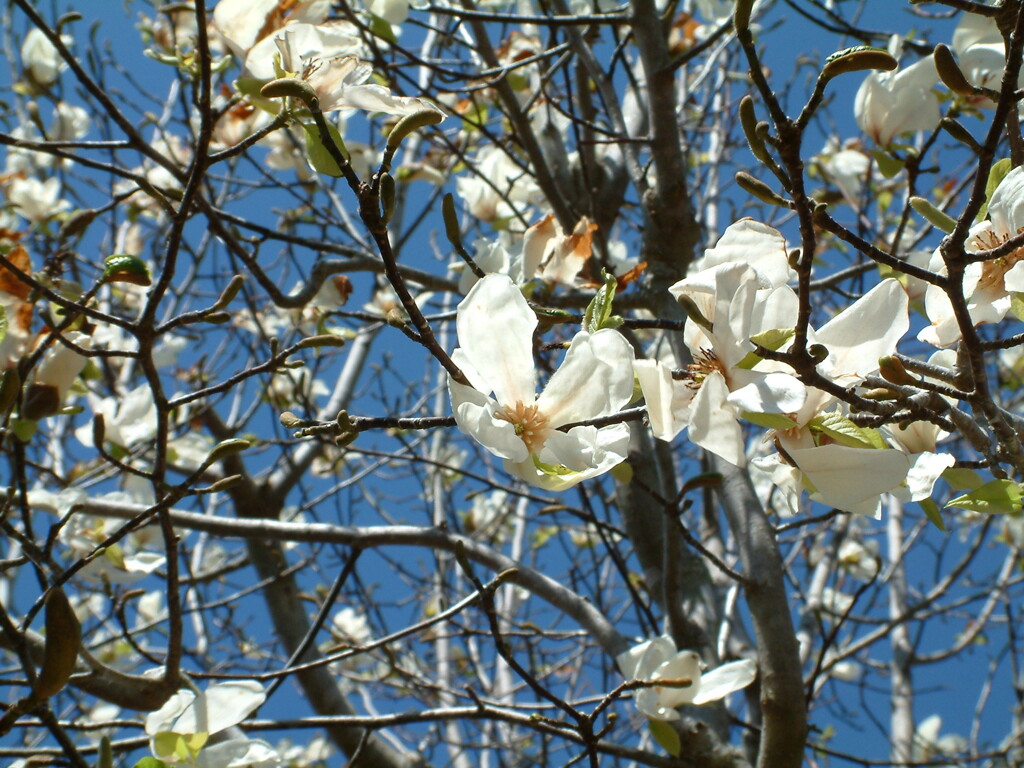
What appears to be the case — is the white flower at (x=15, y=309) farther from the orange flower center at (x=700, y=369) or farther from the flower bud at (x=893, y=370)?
the flower bud at (x=893, y=370)

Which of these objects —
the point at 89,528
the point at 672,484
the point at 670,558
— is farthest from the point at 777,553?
the point at 89,528

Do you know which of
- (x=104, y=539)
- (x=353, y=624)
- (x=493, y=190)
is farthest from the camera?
(x=353, y=624)

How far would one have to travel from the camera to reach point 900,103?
1361mm

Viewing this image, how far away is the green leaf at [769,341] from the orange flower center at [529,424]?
0.18 m

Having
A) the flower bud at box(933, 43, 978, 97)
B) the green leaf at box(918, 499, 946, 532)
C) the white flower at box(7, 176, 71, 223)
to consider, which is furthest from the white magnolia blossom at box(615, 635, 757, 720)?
the white flower at box(7, 176, 71, 223)

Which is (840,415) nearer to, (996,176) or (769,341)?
(769,341)

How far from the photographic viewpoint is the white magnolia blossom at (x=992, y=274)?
0.79 meters

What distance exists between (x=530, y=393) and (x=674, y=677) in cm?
72

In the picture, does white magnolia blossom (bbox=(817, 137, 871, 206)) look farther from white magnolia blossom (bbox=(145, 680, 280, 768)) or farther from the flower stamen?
white magnolia blossom (bbox=(145, 680, 280, 768))

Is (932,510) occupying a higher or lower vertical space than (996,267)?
lower

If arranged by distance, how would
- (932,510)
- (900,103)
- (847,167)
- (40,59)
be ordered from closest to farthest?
(932,510)
(900,103)
(847,167)
(40,59)

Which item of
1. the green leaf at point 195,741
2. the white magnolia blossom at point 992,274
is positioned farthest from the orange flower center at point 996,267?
the green leaf at point 195,741

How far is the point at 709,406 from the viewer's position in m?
0.67

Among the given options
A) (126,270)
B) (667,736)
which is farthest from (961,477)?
(126,270)
